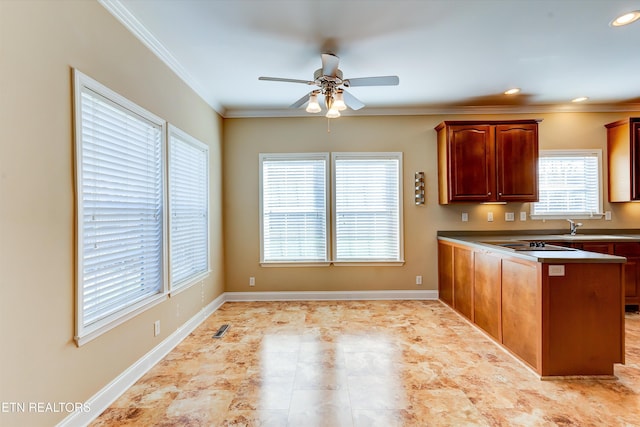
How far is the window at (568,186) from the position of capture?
175 inches

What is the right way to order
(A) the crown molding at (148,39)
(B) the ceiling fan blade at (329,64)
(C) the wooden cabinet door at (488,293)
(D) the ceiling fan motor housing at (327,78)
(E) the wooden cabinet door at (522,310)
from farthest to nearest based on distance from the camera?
1. (C) the wooden cabinet door at (488,293)
2. (D) the ceiling fan motor housing at (327,78)
3. (B) the ceiling fan blade at (329,64)
4. (E) the wooden cabinet door at (522,310)
5. (A) the crown molding at (148,39)

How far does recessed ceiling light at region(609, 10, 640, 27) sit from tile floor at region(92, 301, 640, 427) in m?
2.77

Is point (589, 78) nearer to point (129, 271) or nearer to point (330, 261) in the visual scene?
point (330, 261)

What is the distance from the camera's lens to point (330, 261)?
4.54 m

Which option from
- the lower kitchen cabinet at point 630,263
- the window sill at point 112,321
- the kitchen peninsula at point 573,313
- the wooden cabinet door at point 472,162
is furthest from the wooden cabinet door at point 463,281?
the window sill at point 112,321

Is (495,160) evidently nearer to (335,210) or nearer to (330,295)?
(335,210)

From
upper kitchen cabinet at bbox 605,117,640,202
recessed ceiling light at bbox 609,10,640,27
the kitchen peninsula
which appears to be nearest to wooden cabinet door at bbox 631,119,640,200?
upper kitchen cabinet at bbox 605,117,640,202

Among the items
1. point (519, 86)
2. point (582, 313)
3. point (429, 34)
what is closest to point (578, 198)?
point (519, 86)

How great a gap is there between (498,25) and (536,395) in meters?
2.81

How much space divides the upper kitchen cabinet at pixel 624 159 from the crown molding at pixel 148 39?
555cm

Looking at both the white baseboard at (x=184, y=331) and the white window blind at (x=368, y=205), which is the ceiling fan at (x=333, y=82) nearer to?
the white window blind at (x=368, y=205)

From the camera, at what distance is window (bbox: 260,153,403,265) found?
14.9 feet

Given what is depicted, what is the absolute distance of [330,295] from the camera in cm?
455

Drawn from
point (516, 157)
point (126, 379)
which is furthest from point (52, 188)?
point (516, 157)
